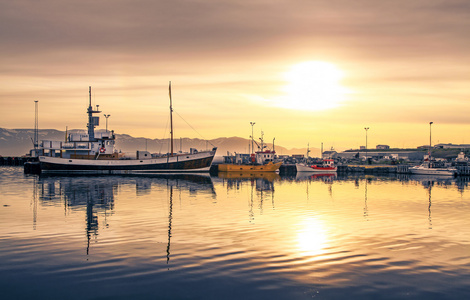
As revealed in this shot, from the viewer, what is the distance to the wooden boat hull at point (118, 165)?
318ft

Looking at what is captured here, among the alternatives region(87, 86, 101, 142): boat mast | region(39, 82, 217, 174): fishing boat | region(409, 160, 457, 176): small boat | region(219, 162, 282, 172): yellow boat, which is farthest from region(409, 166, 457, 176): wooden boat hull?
region(87, 86, 101, 142): boat mast

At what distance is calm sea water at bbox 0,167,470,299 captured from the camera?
41.8 ft

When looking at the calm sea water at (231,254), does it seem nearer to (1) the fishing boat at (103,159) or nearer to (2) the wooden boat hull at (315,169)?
(1) the fishing boat at (103,159)

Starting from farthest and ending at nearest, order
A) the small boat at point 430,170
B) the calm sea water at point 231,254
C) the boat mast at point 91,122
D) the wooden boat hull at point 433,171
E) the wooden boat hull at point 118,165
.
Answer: the boat mast at point 91,122
the small boat at point 430,170
the wooden boat hull at point 433,171
the wooden boat hull at point 118,165
the calm sea water at point 231,254

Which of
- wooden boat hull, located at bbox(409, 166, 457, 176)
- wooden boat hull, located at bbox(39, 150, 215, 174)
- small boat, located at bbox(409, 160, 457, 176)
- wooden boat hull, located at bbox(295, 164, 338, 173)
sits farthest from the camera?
wooden boat hull, located at bbox(295, 164, 338, 173)

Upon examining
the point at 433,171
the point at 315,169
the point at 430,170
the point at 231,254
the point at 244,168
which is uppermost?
the point at 244,168

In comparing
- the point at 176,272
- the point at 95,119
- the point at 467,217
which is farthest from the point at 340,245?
the point at 95,119

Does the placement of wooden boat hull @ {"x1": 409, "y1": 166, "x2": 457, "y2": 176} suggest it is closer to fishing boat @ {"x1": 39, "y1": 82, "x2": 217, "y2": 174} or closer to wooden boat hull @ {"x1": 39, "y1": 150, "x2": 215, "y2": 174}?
fishing boat @ {"x1": 39, "y1": 82, "x2": 217, "y2": 174}

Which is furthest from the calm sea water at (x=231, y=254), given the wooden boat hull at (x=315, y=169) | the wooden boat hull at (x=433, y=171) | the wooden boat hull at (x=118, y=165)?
the wooden boat hull at (x=315, y=169)

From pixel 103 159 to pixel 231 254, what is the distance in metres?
88.2

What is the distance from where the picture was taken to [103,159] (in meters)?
99.4

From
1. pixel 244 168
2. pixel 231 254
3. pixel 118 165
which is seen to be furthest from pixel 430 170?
pixel 231 254

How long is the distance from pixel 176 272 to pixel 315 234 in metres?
9.77

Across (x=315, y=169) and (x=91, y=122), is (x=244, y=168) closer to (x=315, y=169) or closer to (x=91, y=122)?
(x=315, y=169)
